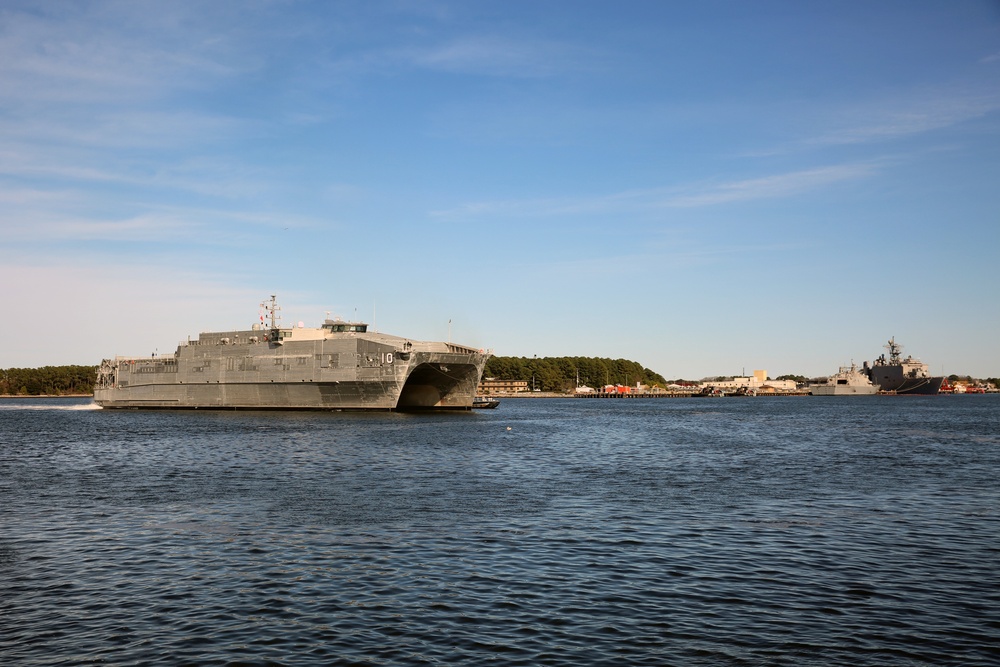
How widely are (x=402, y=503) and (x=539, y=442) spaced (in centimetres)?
3055

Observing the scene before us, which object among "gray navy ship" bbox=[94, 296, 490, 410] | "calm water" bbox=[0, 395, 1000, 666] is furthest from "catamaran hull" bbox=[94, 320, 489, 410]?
"calm water" bbox=[0, 395, 1000, 666]

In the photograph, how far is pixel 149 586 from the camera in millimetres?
17656

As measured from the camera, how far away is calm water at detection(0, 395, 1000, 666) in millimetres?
13875

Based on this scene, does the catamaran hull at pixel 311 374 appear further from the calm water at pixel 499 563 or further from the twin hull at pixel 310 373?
the calm water at pixel 499 563

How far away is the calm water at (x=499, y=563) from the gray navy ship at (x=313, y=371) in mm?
42905

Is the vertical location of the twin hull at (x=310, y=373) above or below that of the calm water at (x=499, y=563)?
above

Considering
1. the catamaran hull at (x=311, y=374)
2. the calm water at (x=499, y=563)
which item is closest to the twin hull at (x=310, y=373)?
the catamaran hull at (x=311, y=374)

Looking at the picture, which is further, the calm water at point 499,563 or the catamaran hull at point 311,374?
the catamaran hull at point 311,374

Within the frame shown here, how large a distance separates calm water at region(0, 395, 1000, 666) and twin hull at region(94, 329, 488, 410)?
42.9 meters

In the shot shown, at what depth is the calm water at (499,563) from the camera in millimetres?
13875

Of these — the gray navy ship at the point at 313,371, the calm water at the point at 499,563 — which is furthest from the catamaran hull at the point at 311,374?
the calm water at the point at 499,563

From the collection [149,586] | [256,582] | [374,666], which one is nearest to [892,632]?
[374,666]

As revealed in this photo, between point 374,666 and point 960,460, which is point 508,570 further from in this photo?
point 960,460

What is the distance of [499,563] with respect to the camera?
19531mm
